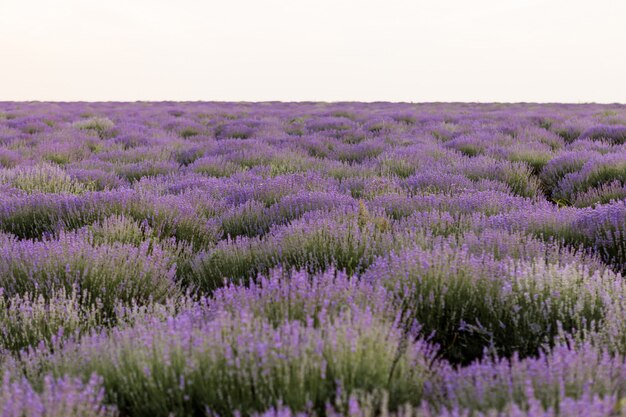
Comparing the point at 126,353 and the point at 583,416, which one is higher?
the point at 583,416

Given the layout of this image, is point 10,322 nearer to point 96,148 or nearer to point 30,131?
point 96,148

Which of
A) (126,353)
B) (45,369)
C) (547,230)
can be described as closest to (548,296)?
(547,230)

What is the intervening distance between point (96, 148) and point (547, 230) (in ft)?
28.1

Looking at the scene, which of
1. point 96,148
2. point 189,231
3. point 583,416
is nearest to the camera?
point 583,416

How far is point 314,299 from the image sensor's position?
2.11 m

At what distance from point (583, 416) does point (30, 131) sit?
14.2 metres

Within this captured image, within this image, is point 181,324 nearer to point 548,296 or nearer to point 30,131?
point 548,296

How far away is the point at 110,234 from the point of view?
149 inches

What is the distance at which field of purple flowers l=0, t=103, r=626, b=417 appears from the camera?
1.61 meters

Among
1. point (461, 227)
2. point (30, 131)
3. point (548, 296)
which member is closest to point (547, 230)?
point (461, 227)

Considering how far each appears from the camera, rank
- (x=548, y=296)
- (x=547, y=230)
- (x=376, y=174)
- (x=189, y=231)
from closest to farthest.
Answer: (x=548, y=296)
(x=547, y=230)
(x=189, y=231)
(x=376, y=174)

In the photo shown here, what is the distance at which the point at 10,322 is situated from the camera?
2451mm

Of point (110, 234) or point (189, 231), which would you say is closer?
point (110, 234)

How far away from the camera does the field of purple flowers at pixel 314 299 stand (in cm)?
161
